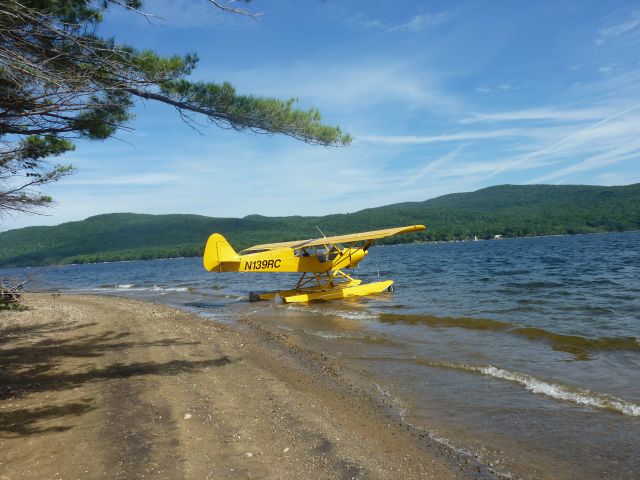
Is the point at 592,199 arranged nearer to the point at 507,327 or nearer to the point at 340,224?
the point at 340,224

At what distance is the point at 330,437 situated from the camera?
461 centimetres

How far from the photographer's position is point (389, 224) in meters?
108

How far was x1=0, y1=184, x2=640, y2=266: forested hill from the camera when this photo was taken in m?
98.9

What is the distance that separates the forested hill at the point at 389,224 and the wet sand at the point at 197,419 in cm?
7667

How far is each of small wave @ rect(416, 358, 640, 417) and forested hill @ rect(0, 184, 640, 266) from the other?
266ft

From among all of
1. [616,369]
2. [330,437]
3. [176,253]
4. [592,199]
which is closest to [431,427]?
[330,437]

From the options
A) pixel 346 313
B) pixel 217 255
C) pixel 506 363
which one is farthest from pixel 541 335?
pixel 217 255

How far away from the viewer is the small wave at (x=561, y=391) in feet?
18.1

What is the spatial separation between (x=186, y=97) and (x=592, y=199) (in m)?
143

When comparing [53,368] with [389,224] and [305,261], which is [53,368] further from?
[389,224]

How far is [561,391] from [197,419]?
5089 mm

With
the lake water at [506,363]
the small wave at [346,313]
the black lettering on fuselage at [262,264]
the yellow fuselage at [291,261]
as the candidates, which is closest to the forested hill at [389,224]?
the yellow fuselage at [291,261]

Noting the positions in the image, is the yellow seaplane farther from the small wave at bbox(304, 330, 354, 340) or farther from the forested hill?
the forested hill

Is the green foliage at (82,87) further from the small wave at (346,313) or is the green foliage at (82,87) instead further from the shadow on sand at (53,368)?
the small wave at (346,313)
